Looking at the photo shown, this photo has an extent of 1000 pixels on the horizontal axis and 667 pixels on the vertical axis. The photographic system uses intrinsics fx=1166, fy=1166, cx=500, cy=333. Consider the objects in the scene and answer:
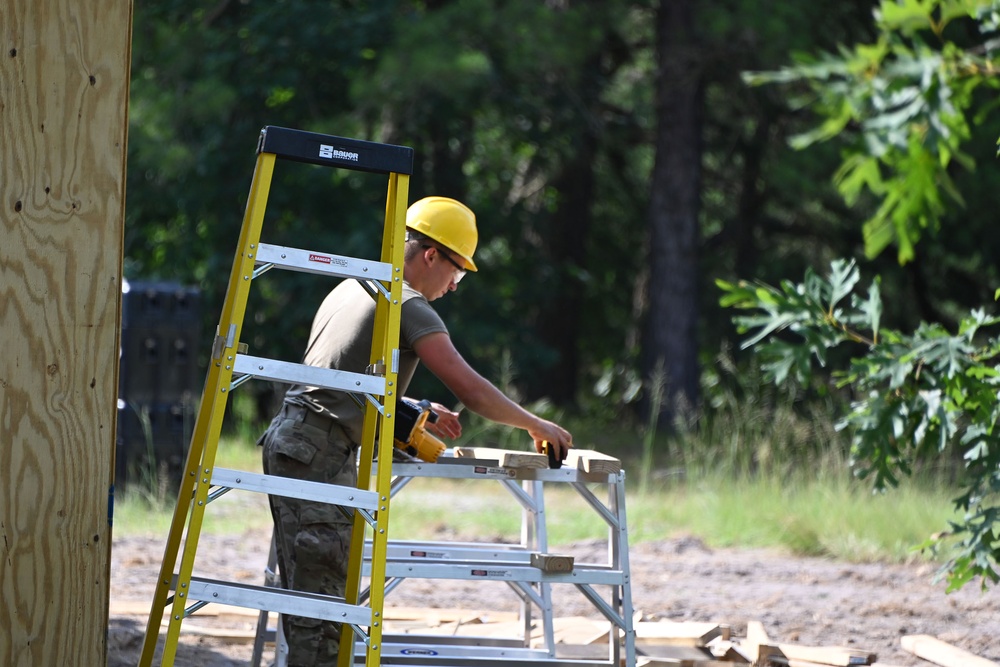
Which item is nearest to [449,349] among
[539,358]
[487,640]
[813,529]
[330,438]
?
[330,438]

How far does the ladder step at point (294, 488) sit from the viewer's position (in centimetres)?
329

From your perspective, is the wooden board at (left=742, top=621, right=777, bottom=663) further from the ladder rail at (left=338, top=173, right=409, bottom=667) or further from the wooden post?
the wooden post

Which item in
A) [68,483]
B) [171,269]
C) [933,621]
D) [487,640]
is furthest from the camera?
[171,269]

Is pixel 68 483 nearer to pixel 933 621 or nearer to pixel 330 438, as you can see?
pixel 330 438

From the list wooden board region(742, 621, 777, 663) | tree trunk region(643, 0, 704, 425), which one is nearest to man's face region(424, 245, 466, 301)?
wooden board region(742, 621, 777, 663)

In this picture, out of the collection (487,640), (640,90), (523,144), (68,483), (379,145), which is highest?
(640,90)

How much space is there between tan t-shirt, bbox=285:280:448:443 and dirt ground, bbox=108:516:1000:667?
1587 millimetres

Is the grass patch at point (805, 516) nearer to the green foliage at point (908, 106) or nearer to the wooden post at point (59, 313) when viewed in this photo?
the green foliage at point (908, 106)

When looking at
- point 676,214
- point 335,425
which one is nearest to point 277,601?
point 335,425

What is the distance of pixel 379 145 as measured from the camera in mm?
3506

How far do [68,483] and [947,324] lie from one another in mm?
15336

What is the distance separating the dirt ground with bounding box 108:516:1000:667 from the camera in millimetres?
5531

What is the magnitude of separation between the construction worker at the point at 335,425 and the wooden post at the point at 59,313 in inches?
31.9

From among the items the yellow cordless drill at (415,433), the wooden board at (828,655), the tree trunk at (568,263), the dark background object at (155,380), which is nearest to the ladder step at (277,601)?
the yellow cordless drill at (415,433)
